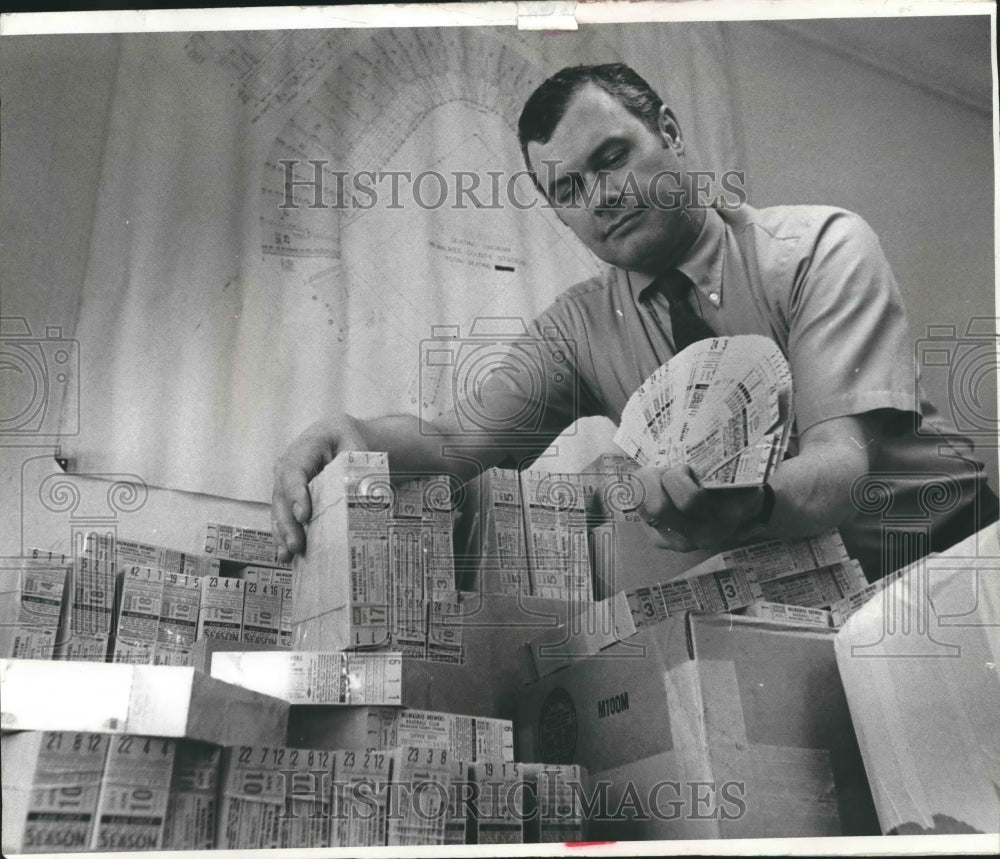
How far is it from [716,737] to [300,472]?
4.39 ft

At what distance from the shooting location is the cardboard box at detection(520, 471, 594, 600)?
346 centimetres

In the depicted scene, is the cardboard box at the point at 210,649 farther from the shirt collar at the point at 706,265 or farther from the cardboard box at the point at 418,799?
the shirt collar at the point at 706,265

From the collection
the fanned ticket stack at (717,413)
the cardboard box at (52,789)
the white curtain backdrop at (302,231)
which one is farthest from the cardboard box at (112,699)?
the fanned ticket stack at (717,413)

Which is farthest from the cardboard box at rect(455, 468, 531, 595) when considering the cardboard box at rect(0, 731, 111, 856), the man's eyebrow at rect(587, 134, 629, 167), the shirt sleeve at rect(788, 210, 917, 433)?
the cardboard box at rect(0, 731, 111, 856)

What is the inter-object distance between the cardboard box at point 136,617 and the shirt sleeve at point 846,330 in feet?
6.03

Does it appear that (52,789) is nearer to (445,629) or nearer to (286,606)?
(286,606)

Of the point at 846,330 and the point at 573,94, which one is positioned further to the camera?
the point at 573,94

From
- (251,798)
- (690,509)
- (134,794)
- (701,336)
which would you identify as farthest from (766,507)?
(134,794)

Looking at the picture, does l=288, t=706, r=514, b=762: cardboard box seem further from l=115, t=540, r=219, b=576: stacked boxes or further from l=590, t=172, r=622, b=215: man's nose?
l=590, t=172, r=622, b=215: man's nose

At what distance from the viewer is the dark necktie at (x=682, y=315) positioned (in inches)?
146

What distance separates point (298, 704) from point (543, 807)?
24.9 inches

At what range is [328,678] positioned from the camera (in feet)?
10.00

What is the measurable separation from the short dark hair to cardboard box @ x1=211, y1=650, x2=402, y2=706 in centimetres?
160

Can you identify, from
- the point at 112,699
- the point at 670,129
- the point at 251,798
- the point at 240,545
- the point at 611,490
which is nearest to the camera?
the point at 112,699
